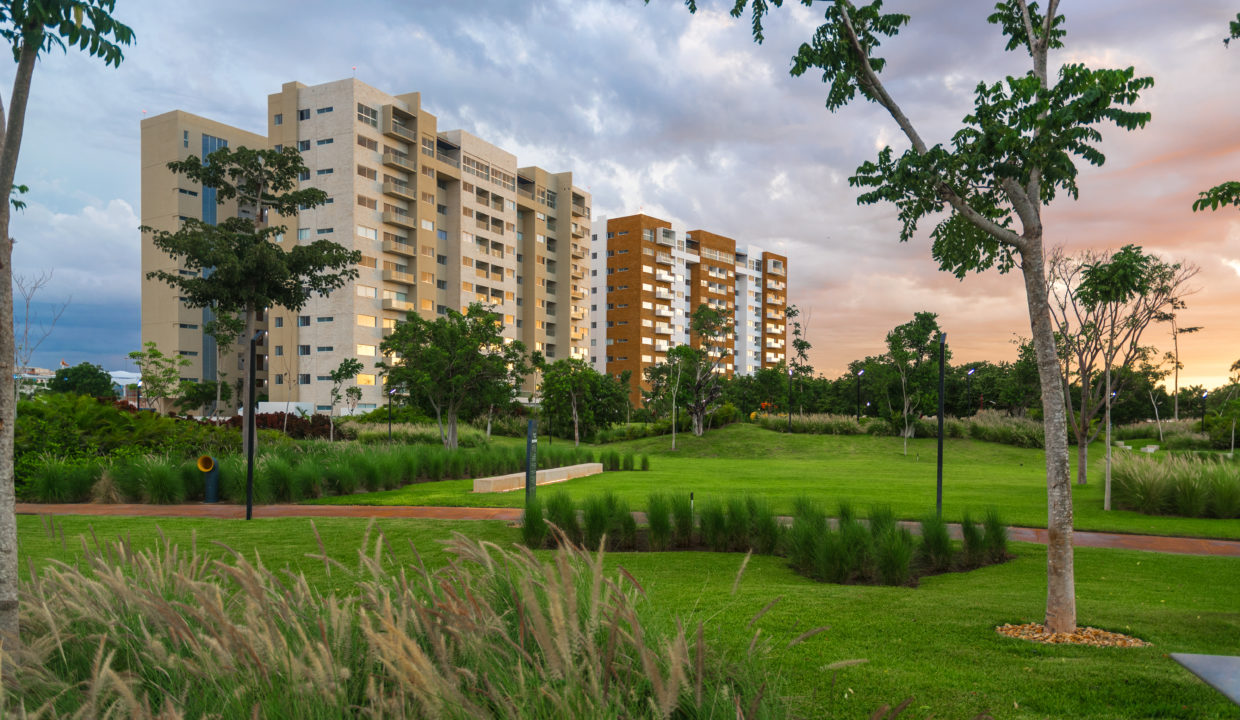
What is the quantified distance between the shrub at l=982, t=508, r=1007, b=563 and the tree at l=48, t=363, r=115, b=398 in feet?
241

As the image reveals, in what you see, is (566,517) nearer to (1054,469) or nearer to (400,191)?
(1054,469)

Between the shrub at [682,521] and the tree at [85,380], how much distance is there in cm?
6992

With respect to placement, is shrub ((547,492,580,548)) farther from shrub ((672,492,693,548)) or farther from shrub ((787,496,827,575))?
shrub ((787,496,827,575))

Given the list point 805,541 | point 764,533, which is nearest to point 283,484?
point 764,533

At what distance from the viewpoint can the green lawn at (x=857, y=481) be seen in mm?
14906

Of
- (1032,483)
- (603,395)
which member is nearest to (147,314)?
(603,395)

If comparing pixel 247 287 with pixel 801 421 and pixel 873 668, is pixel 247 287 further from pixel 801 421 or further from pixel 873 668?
pixel 801 421

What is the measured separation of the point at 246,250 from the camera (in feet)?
78.8

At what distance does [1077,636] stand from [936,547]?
3.86 m

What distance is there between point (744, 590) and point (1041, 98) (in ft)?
17.3

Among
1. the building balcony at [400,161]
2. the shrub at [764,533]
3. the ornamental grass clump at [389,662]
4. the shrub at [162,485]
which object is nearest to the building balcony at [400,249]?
the building balcony at [400,161]

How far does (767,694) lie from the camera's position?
2484 millimetres

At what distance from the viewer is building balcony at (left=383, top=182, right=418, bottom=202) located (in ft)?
214

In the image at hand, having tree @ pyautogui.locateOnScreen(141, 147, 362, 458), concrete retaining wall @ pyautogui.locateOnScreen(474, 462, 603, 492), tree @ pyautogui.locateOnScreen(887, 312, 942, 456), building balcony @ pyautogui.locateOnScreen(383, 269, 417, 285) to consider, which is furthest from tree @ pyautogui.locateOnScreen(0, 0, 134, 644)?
building balcony @ pyautogui.locateOnScreen(383, 269, 417, 285)
